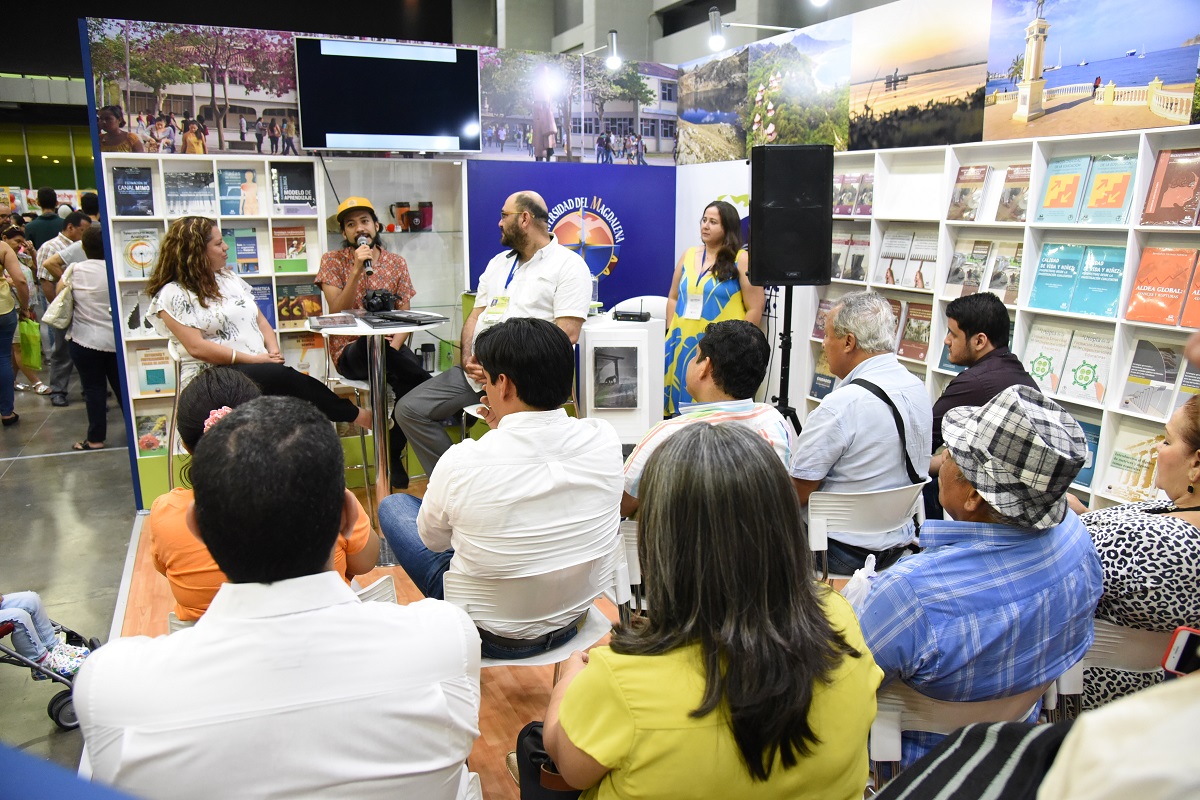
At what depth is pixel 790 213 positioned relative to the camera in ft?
15.9

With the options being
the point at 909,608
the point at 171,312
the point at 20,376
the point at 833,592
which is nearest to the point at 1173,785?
the point at 833,592

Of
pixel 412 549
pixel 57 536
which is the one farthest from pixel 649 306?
pixel 57 536

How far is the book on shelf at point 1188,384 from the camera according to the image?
380 centimetres

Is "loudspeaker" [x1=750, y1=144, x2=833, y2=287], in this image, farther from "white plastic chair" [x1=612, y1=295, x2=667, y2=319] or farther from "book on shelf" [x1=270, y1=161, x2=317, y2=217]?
"book on shelf" [x1=270, y1=161, x2=317, y2=217]

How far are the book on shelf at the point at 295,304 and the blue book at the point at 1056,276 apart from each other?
4.25 meters

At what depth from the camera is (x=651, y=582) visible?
4.32ft

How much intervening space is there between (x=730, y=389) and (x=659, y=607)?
5.32ft

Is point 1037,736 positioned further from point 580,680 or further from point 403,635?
point 403,635

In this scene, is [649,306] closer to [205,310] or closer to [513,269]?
[513,269]

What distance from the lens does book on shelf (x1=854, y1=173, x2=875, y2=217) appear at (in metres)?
5.44

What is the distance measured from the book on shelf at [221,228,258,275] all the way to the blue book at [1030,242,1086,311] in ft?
15.0

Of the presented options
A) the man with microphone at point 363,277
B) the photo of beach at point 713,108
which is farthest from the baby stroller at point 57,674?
the photo of beach at point 713,108

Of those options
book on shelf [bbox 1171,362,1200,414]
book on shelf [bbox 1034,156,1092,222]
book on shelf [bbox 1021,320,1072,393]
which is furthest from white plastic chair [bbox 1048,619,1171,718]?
book on shelf [bbox 1034,156,1092,222]

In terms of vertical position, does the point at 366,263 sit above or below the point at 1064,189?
below
